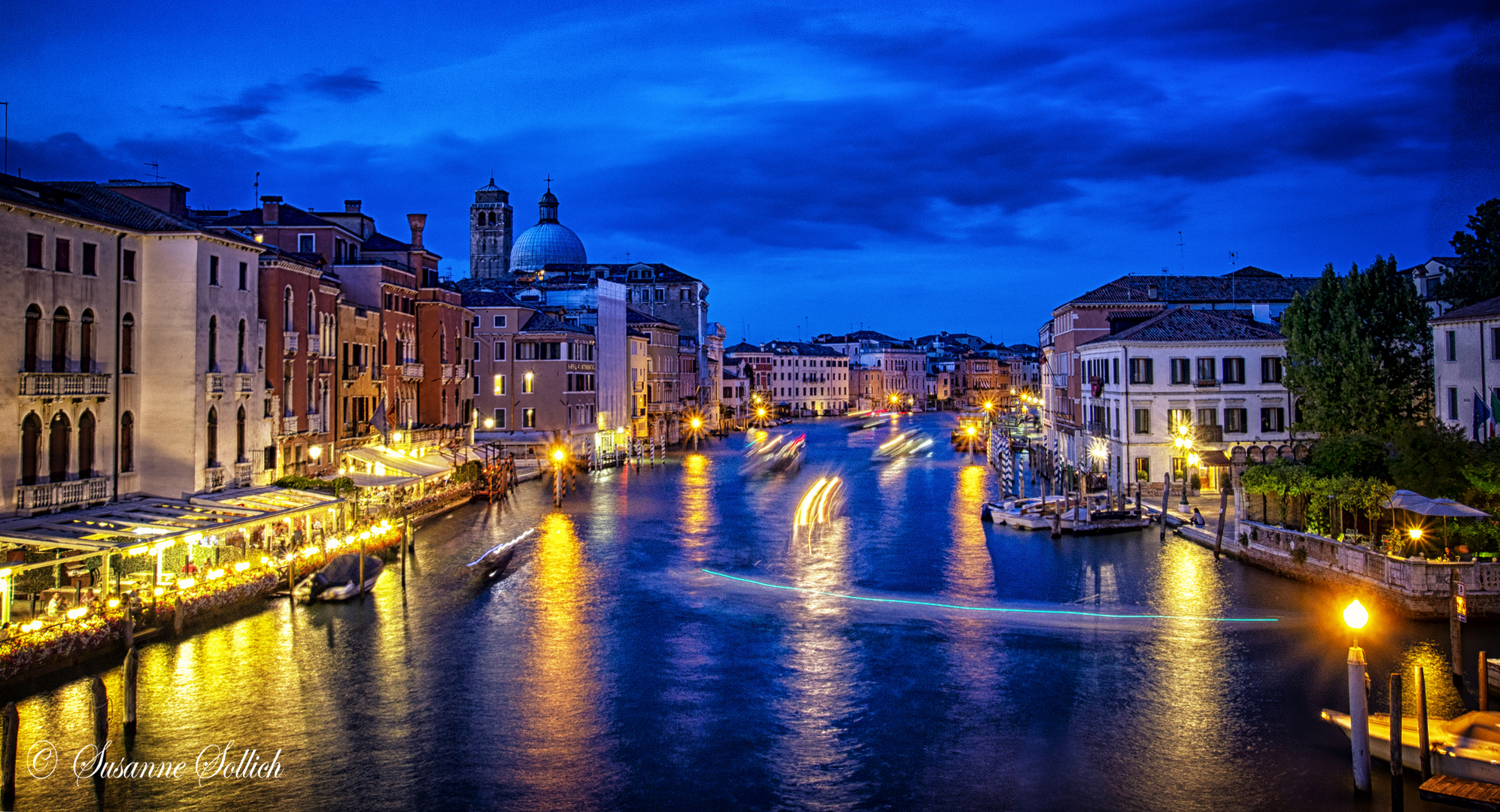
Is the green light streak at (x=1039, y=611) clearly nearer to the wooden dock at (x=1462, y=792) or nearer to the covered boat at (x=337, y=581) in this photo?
the wooden dock at (x=1462, y=792)

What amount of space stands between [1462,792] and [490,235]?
92359 millimetres

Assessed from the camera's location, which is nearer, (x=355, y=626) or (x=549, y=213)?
(x=355, y=626)

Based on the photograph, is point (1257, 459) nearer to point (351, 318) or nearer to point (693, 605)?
point (693, 605)

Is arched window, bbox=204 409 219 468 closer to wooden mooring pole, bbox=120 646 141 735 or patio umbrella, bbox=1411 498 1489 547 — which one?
wooden mooring pole, bbox=120 646 141 735

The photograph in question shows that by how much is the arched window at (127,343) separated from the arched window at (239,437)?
11.1ft

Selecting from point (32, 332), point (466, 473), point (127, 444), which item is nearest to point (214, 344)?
point (127, 444)

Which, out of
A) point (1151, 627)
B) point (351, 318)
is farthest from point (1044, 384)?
point (1151, 627)

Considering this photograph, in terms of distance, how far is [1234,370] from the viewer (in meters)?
37.3

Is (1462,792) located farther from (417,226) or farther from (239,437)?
(417,226)

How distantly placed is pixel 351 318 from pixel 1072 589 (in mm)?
26060

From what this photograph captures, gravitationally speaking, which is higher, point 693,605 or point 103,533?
point 103,533

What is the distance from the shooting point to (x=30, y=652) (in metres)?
15.8

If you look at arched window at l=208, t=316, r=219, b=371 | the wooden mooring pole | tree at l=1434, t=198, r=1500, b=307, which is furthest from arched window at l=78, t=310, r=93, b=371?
tree at l=1434, t=198, r=1500, b=307

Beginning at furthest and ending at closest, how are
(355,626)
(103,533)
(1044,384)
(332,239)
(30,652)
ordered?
(1044,384) → (332,239) → (355,626) → (103,533) → (30,652)
